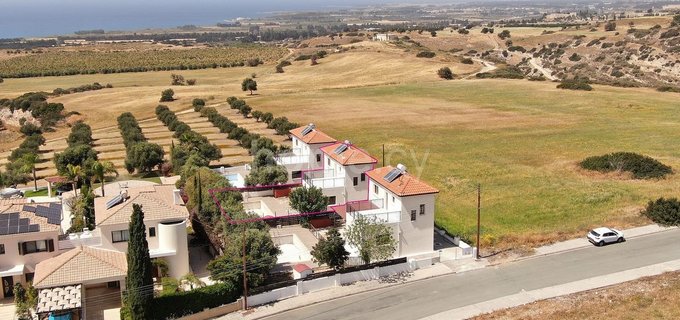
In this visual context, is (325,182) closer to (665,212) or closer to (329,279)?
(329,279)

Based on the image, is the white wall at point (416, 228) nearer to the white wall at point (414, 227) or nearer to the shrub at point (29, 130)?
the white wall at point (414, 227)

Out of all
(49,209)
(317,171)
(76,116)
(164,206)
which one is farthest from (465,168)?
(76,116)

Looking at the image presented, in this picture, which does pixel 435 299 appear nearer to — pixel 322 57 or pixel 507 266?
pixel 507 266

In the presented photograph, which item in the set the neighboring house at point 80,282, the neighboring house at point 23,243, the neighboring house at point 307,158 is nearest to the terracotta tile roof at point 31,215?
the neighboring house at point 23,243

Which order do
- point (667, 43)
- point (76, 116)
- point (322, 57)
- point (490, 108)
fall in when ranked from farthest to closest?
point (322, 57) → point (667, 43) → point (76, 116) → point (490, 108)

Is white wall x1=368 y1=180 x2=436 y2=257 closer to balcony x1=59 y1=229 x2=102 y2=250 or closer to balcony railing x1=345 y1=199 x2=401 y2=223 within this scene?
balcony railing x1=345 y1=199 x2=401 y2=223

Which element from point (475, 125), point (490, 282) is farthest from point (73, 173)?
point (475, 125)
